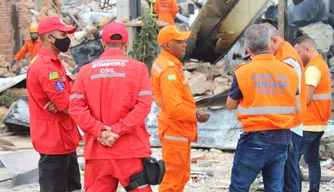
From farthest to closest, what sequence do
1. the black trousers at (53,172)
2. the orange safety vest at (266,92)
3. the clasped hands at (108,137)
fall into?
the black trousers at (53,172)
the orange safety vest at (266,92)
the clasped hands at (108,137)

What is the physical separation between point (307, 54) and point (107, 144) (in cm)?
261

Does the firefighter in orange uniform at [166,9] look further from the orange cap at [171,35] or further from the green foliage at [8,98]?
the orange cap at [171,35]

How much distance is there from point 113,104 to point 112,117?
103 millimetres

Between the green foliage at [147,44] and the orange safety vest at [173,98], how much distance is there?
656 centimetres

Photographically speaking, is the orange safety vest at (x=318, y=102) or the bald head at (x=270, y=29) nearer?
the bald head at (x=270, y=29)

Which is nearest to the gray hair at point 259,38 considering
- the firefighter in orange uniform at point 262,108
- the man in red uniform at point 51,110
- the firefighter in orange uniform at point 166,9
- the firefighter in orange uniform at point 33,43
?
the firefighter in orange uniform at point 262,108

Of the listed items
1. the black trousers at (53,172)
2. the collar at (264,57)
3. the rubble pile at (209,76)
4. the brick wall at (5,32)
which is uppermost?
the collar at (264,57)

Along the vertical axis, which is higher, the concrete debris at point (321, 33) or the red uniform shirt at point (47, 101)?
the red uniform shirt at point (47, 101)

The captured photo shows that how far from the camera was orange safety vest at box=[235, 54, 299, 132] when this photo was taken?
454 cm

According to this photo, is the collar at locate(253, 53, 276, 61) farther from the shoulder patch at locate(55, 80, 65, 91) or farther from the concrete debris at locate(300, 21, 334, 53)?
the concrete debris at locate(300, 21, 334, 53)

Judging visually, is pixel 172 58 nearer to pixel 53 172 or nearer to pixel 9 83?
pixel 53 172

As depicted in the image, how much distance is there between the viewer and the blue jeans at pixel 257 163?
4594mm

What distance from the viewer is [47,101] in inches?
204

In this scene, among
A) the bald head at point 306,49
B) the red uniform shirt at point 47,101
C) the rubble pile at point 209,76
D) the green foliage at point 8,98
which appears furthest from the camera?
the green foliage at point 8,98
